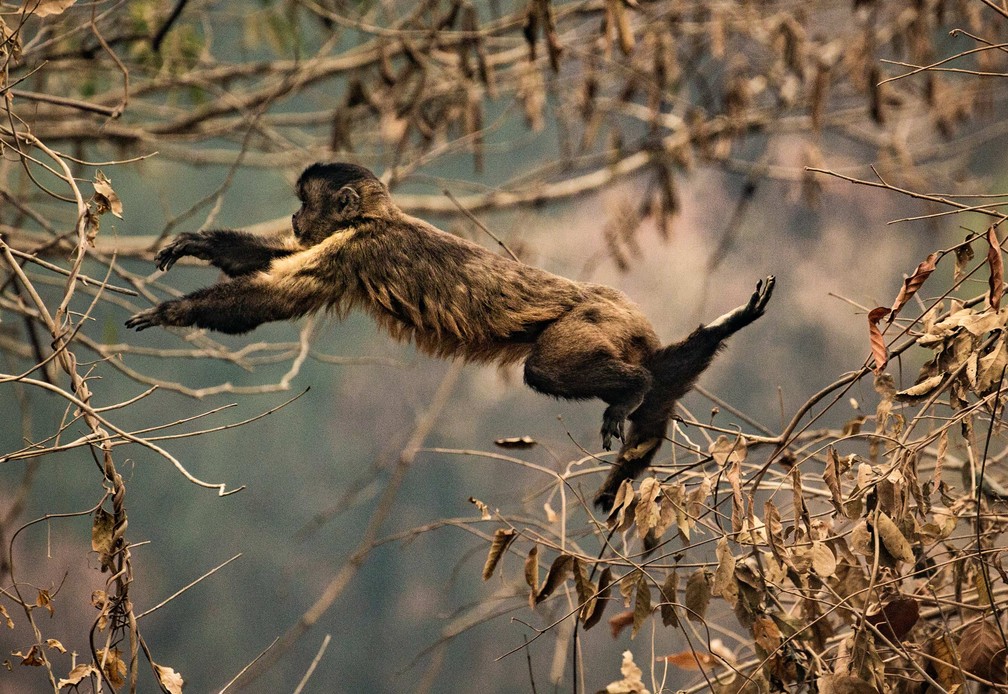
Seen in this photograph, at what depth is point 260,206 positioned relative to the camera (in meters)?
6.92

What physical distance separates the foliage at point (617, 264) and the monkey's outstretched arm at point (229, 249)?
0.59 ft

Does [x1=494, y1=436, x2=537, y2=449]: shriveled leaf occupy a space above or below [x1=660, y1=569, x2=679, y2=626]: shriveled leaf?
above

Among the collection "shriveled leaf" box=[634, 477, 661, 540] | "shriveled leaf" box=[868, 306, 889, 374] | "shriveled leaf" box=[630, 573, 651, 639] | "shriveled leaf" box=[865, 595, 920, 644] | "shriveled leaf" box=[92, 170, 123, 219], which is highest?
"shriveled leaf" box=[92, 170, 123, 219]

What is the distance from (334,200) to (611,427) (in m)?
1.18

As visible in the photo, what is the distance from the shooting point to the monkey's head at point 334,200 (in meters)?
3.05

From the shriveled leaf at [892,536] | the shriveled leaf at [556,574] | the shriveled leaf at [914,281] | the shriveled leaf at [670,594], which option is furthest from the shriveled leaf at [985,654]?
the shriveled leaf at [556,574]

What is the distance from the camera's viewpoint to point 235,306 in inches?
109

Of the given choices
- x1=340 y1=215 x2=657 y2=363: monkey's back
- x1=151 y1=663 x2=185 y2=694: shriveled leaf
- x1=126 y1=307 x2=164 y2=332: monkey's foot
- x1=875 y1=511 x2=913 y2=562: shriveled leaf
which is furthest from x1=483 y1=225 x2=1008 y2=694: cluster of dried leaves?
x1=126 y1=307 x2=164 y2=332: monkey's foot

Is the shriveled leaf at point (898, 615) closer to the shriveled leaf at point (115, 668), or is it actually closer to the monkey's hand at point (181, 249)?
the shriveled leaf at point (115, 668)

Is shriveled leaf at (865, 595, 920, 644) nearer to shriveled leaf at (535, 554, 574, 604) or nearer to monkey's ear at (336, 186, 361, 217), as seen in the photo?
shriveled leaf at (535, 554, 574, 604)

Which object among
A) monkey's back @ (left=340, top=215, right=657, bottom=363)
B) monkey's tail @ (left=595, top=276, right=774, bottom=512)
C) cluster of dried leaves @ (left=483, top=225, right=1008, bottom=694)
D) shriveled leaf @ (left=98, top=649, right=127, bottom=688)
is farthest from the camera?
monkey's back @ (left=340, top=215, right=657, bottom=363)

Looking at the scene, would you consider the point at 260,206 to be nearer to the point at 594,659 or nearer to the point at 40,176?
the point at 40,176

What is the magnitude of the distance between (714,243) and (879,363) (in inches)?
190

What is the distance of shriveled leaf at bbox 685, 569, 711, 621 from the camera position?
241 cm
